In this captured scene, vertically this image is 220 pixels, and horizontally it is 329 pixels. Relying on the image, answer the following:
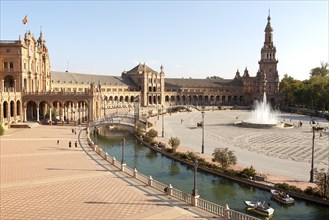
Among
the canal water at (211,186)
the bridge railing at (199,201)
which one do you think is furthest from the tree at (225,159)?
the bridge railing at (199,201)

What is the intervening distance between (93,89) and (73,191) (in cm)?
4857

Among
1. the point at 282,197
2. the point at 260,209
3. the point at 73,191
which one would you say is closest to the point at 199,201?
the point at 260,209

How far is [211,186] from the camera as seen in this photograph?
32.5 metres

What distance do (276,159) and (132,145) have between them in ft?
81.0

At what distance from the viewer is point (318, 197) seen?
88.4 ft

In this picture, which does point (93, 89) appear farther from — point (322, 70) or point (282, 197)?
point (322, 70)

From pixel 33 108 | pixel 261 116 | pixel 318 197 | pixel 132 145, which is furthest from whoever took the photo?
pixel 261 116

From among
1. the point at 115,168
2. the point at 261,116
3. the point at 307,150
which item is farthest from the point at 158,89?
the point at 115,168

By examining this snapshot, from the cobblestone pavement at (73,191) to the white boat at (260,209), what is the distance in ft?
18.6

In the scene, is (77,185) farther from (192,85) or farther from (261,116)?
(192,85)

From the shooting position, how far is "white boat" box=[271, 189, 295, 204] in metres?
26.8

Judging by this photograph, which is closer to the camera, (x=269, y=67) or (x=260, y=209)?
(x=260, y=209)

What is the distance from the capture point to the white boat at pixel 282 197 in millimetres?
26797

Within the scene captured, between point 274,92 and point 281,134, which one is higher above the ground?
point 274,92
